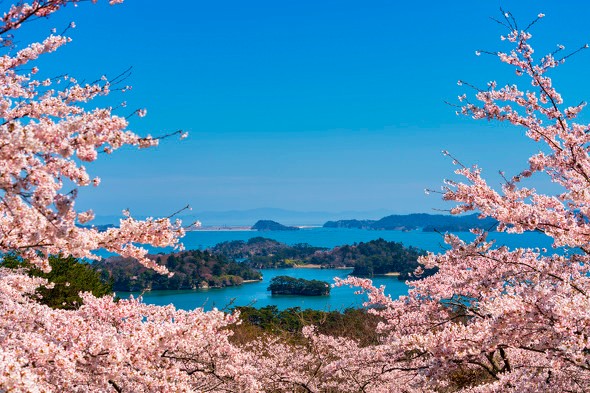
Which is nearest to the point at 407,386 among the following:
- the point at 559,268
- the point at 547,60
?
the point at 559,268

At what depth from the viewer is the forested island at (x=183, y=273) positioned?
69.0 m

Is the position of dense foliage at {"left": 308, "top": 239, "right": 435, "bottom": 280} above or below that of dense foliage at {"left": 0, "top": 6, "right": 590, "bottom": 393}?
below

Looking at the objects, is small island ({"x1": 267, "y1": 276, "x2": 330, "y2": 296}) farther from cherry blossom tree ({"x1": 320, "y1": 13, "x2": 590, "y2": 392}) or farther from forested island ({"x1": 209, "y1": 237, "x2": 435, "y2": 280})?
cherry blossom tree ({"x1": 320, "y1": 13, "x2": 590, "y2": 392})

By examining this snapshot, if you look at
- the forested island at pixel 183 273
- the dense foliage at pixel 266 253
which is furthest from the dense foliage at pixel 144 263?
the dense foliage at pixel 266 253

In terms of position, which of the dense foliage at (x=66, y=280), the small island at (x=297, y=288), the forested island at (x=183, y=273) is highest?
the dense foliage at (x=66, y=280)

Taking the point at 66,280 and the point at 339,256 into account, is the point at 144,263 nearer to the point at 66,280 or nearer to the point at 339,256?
the point at 66,280

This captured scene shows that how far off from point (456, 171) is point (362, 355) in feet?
9.99

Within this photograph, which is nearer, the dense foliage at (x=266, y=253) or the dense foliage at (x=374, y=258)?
the dense foliage at (x=374, y=258)

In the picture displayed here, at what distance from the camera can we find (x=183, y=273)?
74000mm

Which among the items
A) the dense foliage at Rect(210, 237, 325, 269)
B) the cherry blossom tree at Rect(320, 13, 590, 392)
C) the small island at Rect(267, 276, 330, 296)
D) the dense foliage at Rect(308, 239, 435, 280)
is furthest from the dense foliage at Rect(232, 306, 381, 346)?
the dense foliage at Rect(210, 237, 325, 269)

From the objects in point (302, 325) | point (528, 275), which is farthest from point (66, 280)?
point (528, 275)

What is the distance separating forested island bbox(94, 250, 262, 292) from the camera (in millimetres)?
69000

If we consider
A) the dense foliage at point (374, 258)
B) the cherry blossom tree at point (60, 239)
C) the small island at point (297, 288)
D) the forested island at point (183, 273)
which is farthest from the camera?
the dense foliage at point (374, 258)

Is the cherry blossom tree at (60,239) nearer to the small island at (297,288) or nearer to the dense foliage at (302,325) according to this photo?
the dense foliage at (302,325)
